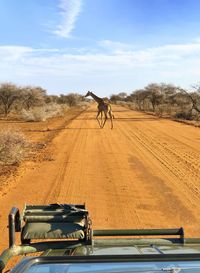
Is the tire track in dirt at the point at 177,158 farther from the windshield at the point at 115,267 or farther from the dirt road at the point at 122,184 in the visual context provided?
the windshield at the point at 115,267

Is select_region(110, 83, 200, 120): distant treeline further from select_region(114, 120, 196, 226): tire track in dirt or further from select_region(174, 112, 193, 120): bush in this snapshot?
select_region(114, 120, 196, 226): tire track in dirt

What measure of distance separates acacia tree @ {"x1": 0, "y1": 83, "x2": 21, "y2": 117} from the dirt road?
33881mm

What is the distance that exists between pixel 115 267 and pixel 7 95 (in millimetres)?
51822

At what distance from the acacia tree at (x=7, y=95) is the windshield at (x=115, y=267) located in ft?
166

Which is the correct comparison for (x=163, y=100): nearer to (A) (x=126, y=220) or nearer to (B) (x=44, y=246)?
(A) (x=126, y=220)

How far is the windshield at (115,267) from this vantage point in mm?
2561

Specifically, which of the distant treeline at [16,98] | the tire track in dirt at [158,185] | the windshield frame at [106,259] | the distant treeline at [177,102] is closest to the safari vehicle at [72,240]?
the windshield frame at [106,259]

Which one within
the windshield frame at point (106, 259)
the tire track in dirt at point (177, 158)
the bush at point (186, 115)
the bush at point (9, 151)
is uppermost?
the windshield frame at point (106, 259)

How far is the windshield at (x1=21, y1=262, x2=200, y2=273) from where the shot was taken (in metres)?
2.56

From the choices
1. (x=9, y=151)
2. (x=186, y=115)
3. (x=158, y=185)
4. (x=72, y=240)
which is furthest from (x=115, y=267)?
(x=186, y=115)

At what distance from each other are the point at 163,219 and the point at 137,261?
22.4ft

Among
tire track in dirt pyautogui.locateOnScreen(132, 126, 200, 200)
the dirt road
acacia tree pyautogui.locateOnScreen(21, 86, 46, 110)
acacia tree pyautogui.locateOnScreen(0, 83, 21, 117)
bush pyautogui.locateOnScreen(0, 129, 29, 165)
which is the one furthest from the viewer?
acacia tree pyautogui.locateOnScreen(21, 86, 46, 110)

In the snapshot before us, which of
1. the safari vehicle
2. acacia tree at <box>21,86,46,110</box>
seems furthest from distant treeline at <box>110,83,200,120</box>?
the safari vehicle

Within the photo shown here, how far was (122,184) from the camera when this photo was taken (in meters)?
12.5
